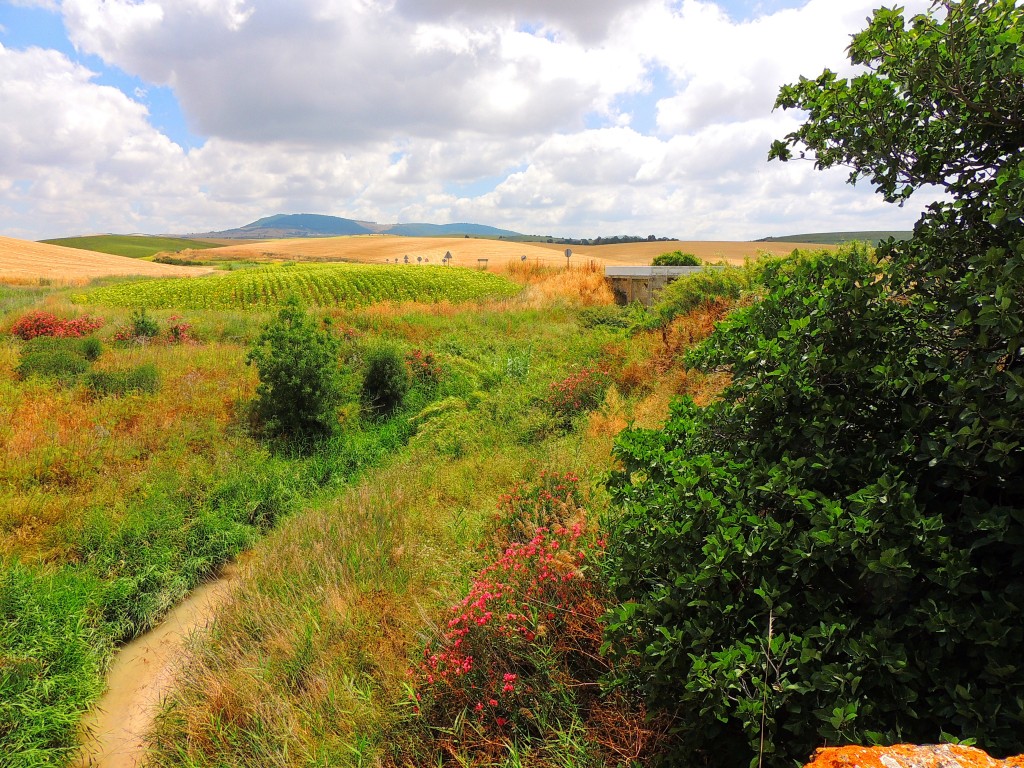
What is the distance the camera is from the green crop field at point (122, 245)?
322ft

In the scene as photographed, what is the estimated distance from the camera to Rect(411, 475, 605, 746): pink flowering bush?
320 cm

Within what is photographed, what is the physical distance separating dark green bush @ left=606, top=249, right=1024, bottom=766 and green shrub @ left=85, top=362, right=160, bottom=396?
39.6 feet

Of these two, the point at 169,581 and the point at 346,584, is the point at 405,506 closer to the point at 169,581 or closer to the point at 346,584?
the point at 346,584

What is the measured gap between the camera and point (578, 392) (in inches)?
387

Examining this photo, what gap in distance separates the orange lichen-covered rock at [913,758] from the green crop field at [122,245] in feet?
360

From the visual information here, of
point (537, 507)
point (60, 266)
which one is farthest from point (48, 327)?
point (60, 266)

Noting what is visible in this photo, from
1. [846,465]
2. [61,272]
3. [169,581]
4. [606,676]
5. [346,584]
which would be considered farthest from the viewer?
[61,272]

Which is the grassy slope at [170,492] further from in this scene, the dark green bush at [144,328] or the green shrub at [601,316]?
the green shrub at [601,316]

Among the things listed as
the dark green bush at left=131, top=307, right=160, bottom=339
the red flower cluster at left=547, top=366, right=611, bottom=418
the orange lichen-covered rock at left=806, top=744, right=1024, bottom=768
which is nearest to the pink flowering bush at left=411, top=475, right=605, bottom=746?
the orange lichen-covered rock at left=806, top=744, right=1024, bottom=768

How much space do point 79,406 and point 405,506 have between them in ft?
25.4

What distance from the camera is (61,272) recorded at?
129 feet

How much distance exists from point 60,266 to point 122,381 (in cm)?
4305

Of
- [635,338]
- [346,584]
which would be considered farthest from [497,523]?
[635,338]

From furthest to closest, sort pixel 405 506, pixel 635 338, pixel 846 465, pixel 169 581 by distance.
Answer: pixel 635 338, pixel 169 581, pixel 405 506, pixel 846 465
